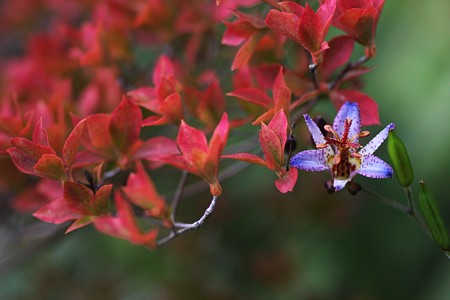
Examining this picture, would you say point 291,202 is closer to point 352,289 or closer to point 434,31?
point 352,289

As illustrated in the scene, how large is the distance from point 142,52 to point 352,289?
658 mm

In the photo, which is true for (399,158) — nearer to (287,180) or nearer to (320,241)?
(287,180)

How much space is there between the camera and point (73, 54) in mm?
899

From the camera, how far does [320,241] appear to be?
1.29 meters

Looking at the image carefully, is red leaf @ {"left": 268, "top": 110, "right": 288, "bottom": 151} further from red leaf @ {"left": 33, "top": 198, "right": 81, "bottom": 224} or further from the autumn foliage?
red leaf @ {"left": 33, "top": 198, "right": 81, "bottom": 224}

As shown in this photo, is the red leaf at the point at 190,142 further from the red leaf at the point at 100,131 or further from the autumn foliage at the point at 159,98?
the red leaf at the point at 100,131

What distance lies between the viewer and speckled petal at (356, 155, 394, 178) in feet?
1.98

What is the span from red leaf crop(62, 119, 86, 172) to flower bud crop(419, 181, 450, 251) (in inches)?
12.5

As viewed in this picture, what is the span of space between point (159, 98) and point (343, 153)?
7.6 inches

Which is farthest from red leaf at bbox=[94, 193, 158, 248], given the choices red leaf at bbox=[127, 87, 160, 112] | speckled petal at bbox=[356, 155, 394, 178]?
speckled petal at bbox=[356, 155, 394, 178]

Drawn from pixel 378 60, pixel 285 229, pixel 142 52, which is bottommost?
pixel 285 229

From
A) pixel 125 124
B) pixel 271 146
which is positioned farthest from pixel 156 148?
pixel 271 146

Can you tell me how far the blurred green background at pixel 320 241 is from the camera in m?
1.18

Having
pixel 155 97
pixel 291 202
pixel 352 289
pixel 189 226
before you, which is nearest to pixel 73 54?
pixel 155 97
